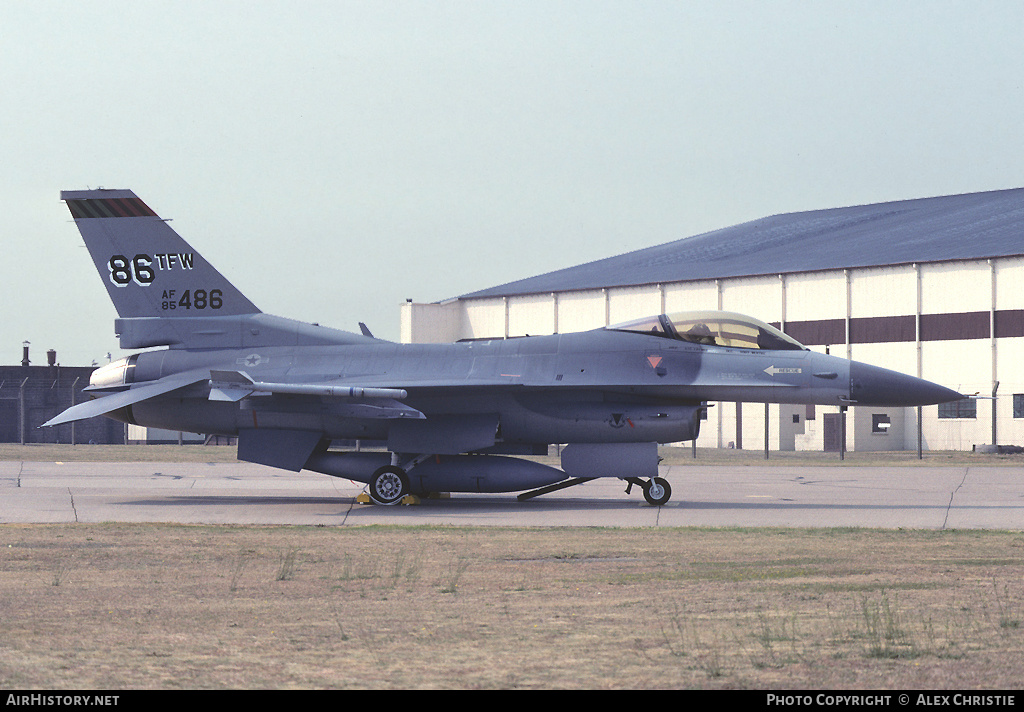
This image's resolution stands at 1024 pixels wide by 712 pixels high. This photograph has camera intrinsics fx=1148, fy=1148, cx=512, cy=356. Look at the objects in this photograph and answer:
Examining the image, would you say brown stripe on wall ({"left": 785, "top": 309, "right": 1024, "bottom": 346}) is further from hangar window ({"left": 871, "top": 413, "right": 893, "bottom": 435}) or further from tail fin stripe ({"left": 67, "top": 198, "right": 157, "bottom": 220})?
tail fin stripe ({"left": 67, "top": 198, "right": 157, "bottom": 220})

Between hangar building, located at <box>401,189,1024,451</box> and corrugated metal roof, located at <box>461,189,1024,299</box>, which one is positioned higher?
corrugated metal roof, located at <box>461,189,1024,299</box>

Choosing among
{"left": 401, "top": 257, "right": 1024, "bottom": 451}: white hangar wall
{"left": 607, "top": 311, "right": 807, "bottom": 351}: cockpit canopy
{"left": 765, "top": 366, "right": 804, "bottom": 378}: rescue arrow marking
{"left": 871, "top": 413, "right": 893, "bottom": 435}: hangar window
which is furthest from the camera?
{"left": 871, "top": 413, "right": 893, "bottom": 435}: hangar window

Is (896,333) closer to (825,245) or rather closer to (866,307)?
(866,307)

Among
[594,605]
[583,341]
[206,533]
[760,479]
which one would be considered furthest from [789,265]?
[594,605]

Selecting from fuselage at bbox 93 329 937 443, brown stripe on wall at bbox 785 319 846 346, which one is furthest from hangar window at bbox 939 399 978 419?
fuselage at bbox 93 329 937 443

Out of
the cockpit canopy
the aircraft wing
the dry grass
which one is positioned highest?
the cockpit canopy

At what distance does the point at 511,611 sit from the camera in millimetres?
8344

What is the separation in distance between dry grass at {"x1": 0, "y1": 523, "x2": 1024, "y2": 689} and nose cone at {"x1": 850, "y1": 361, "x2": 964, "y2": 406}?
5.29 m

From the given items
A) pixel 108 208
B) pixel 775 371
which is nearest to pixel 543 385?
pixel 775 371

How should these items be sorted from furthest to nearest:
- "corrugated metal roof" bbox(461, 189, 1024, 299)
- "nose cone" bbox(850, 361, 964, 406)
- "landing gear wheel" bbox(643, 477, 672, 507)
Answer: "corrugated metal roof" bbox(461, 189, 1024, 299) < "landing gear wheel" bbox(643, 477, 672, 507) < "nose cone" bbox(850, 361, 964, 406)

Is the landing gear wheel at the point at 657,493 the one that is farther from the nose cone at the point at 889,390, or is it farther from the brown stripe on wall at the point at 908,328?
the brown stripe on wall at the point at 908,328

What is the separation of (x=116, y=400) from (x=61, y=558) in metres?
8.90

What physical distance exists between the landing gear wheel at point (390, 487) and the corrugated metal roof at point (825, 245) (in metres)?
33.1

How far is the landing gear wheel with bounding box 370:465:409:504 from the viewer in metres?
19.9
